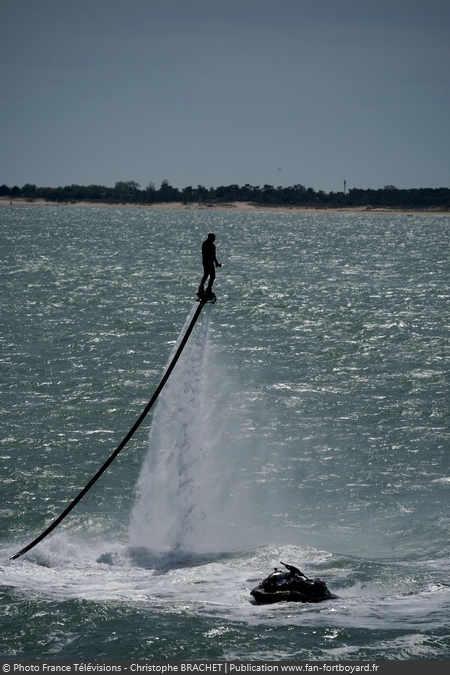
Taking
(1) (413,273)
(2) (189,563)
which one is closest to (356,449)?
(2) (189,563)

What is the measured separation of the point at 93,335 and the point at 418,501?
37.3 metres

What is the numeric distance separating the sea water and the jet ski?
311mm

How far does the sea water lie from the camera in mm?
30578

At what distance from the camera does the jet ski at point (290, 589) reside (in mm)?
32062

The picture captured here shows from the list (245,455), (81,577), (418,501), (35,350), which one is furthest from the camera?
(35,350)

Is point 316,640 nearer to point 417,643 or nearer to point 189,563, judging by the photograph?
point 417,643

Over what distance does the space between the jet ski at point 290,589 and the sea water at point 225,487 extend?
0.31 m

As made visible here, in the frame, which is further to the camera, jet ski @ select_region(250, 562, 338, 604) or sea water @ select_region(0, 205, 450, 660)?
jet ski @ select_region(250, 562, 338, 604)

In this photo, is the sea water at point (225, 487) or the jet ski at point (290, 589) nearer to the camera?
the sea water at point (225, 487)

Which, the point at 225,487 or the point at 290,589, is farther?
the point at 225,487

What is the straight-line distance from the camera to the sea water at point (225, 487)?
30.6m

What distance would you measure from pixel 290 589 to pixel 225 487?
12603 millimetres

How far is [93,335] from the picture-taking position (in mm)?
74625

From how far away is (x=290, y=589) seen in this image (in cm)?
3216
